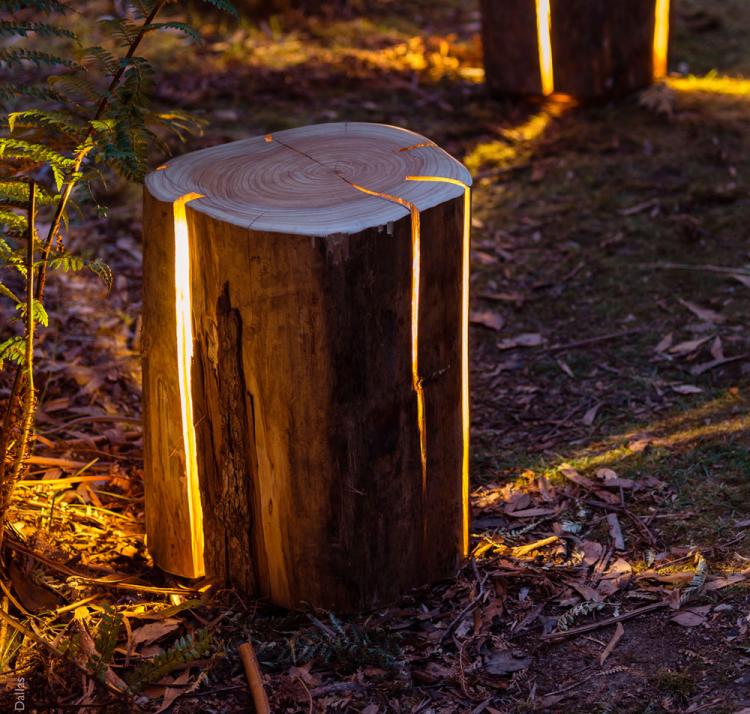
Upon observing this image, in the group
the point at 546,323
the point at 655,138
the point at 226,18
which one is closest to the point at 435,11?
the point at 226,18

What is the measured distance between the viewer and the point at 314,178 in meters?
→ 2.72

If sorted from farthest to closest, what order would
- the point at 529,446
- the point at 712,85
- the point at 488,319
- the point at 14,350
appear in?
the point at 712,85 → the point at 488,319 → the point at 529,446 → the point at 14,350

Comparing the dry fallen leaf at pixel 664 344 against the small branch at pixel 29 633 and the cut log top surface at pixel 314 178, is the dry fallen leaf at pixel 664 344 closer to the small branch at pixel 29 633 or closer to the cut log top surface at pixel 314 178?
the cut log top surface at pixel 314 178

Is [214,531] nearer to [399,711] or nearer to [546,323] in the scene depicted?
[399,711]

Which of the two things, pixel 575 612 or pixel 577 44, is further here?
pixel 577 44

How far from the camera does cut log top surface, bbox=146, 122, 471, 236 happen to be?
2471 millimetres

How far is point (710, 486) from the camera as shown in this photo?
3.29 m

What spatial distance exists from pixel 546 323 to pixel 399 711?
244 cm

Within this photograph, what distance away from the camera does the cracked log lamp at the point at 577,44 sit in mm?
5887

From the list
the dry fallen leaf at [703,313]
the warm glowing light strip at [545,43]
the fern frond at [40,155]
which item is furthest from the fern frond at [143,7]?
the warm glowing light strip at [545,43]

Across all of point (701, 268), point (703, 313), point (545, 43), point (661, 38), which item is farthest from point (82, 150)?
point (661, 38)

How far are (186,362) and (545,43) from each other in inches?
162

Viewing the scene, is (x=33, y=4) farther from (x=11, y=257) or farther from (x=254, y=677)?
(x=254, y=677)

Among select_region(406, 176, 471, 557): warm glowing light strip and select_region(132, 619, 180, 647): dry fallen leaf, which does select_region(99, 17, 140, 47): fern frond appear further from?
select_region(132, 619, 180, 647): dry fallen leaf
